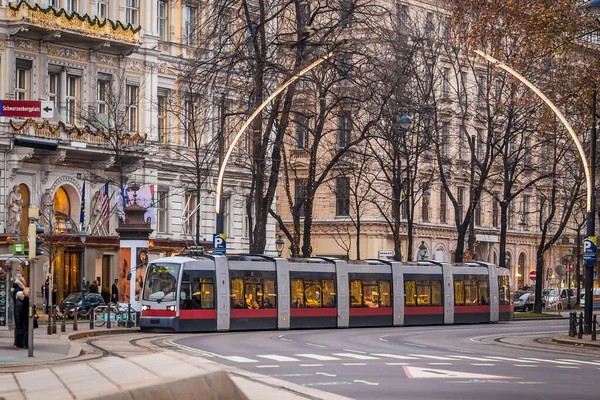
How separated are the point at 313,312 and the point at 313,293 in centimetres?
69

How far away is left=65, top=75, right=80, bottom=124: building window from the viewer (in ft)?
191

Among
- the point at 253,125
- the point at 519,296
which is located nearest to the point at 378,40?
the point at 253,125

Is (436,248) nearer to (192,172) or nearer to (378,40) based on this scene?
(192,172)

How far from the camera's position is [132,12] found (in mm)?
62594

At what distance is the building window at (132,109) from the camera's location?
204ft

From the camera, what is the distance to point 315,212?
89812mm

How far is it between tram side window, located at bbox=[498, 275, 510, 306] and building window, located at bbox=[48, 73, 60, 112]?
69.4 ft

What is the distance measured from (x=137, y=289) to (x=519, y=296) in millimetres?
43356

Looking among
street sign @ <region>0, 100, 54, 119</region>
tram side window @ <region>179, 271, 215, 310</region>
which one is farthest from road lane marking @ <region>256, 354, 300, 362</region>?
tram side window @ <region>179, 271, 215, 310</region>

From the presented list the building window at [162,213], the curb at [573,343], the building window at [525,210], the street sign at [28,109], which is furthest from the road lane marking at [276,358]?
the building window at [525,210]

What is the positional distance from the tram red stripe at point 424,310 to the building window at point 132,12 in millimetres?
20258

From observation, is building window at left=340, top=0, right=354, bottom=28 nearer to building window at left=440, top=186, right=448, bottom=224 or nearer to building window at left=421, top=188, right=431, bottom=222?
building window at left=421, top=188, right=431, bottom=222

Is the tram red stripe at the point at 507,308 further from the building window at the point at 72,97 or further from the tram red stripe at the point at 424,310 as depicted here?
the building window at the point at 72,97

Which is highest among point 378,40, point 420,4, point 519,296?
point 420,4
